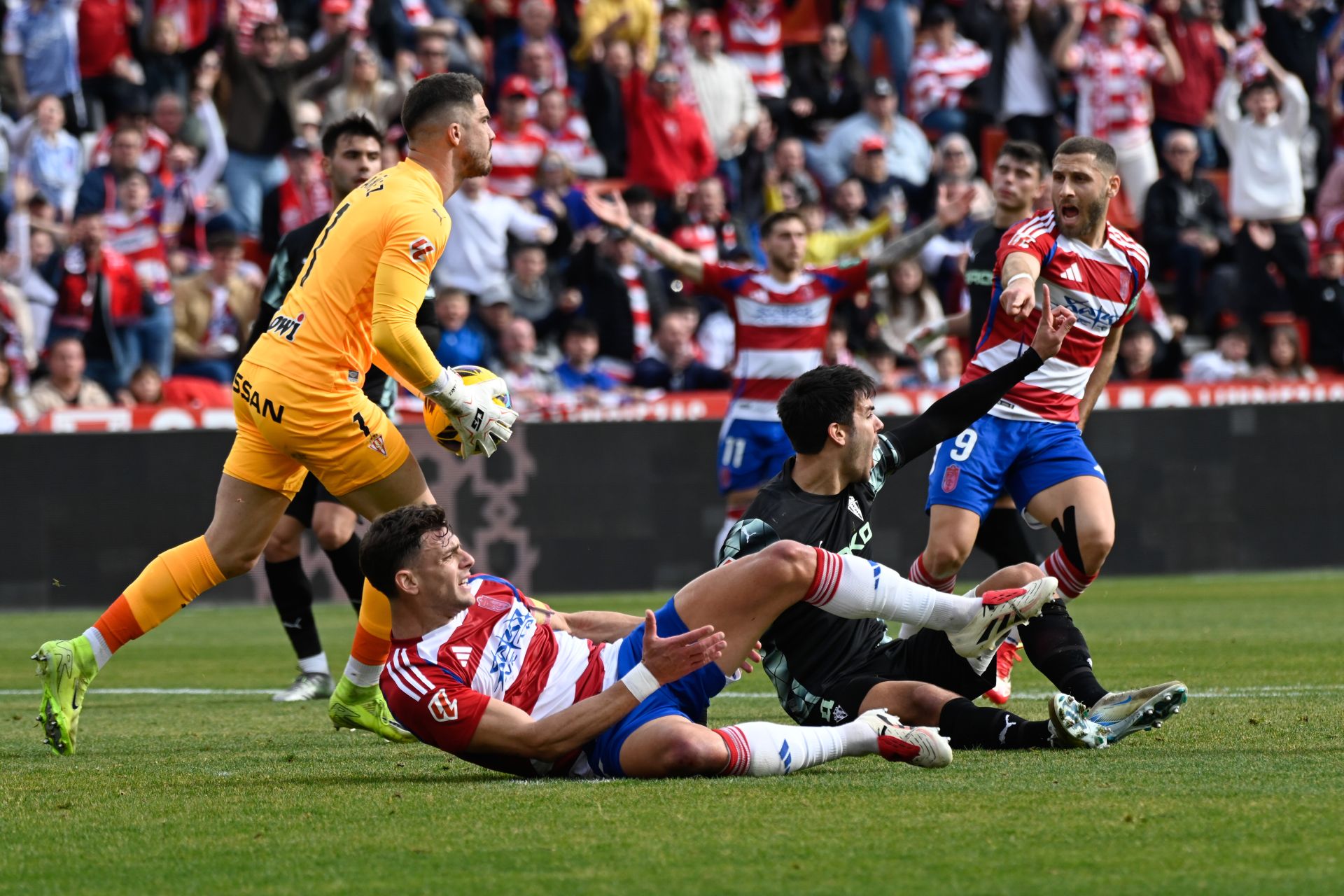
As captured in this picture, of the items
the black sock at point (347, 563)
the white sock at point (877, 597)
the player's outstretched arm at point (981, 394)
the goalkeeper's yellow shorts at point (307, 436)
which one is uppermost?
the player's outstretched arm at point (981, 394)

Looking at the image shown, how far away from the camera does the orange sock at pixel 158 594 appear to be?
702cm

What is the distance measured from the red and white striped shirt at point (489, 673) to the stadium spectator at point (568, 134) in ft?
39.4

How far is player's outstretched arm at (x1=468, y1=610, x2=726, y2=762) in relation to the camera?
17.5 ft

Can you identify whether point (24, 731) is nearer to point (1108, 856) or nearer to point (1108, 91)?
point (1108, 856)

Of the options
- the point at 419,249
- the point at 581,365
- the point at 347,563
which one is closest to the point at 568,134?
the point at 581,365

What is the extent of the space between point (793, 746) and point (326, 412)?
2.28m

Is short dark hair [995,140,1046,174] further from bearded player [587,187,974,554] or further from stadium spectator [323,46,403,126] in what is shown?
stadium spectator [323,46,403,126]

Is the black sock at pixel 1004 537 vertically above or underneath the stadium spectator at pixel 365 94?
underneath

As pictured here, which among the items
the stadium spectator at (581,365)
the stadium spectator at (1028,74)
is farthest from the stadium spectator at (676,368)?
the stadium spectator at (1028,74)

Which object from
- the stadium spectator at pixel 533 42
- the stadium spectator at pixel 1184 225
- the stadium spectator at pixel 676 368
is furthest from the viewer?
the stadium spectator at pixel 1184 225

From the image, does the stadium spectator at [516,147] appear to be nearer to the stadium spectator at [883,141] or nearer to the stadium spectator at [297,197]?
the stadium spectator at [297,197]

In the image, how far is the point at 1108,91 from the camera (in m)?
19.3

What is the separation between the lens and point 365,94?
16906 mm

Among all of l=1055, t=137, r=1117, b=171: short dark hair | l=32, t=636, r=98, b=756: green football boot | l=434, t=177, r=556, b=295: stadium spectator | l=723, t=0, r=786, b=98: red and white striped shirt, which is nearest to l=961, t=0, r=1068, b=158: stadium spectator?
l=723, t=0, r=786, b=98: red and white striped shirt
